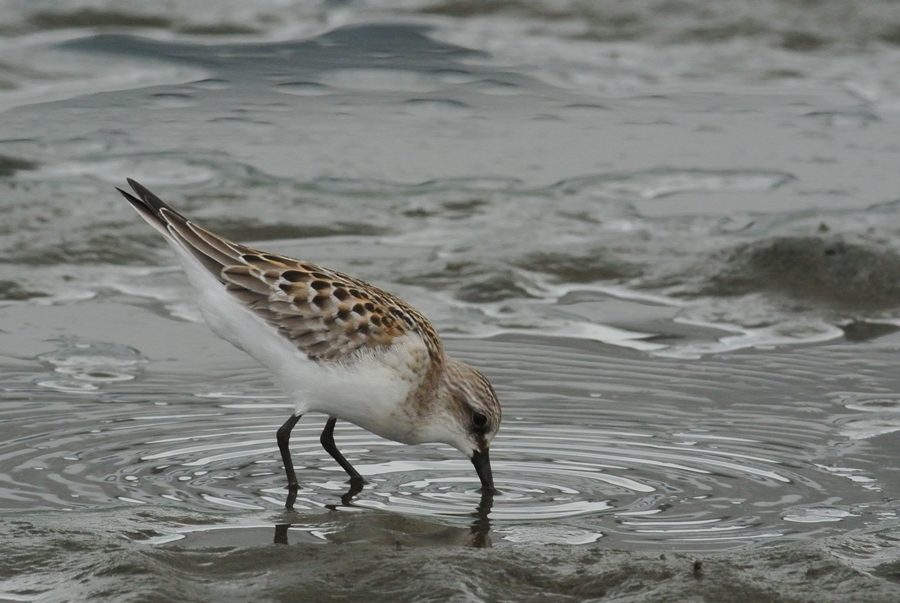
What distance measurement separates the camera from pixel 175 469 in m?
5.95

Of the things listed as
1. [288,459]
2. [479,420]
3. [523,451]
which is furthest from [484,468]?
[288,459]

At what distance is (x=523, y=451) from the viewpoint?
6391mm

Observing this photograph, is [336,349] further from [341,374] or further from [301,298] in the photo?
[301,298]

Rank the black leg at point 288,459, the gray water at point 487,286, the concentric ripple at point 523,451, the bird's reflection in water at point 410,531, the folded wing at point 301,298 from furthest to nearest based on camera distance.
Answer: the folded wing at point 301,298, the black leg at point 288,459, the concentric ripple at point 523,451, the bird's reflection in water at point 410,531, the gray water at point 487,286

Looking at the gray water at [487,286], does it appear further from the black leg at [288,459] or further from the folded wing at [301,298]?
the folded wing at [301,298]

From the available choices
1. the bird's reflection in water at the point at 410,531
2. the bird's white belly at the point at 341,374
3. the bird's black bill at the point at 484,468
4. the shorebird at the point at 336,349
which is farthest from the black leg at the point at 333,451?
the bird's reflection in water at the point at 410,531

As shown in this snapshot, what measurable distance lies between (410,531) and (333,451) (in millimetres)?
1063

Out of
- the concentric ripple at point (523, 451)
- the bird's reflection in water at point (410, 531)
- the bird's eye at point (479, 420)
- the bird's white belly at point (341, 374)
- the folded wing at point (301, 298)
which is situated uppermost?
the folded wing at point (301, 298)

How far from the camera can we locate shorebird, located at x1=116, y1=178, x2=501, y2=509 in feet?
19.9

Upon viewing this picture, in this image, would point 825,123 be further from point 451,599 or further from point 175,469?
point 451,599

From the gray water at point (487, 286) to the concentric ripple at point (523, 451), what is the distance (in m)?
0.02

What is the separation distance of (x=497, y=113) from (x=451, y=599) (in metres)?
8.98

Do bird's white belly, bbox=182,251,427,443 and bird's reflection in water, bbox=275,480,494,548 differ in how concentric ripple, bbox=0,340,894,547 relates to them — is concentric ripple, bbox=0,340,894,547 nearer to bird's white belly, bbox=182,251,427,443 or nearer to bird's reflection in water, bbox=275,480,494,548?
bird's reflection in water, bbox=275,480,494,548

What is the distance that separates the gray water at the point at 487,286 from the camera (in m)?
4.76
